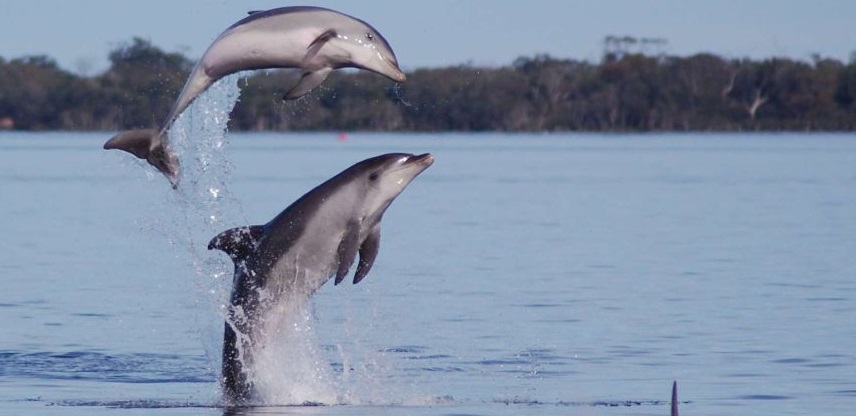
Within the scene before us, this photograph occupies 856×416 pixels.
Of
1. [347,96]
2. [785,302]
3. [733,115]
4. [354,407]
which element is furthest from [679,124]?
[354,407]

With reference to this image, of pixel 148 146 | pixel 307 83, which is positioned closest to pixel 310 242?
pixel 148 146

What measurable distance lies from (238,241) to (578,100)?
12026 cm

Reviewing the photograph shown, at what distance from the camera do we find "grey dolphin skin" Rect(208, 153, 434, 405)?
47.1 ft

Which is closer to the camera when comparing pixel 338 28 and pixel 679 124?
pixel 338 28

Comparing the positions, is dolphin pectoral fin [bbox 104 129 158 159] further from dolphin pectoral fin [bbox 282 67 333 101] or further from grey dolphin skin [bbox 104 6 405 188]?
dolphin pectoral fin [bbox 282 67 333 101]

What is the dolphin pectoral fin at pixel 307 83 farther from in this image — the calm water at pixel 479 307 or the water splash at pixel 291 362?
the water splash at pixel 291 362

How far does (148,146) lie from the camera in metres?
13.7

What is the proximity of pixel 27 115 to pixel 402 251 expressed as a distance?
3845 inches

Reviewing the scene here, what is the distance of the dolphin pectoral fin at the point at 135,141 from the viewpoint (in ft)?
44.9

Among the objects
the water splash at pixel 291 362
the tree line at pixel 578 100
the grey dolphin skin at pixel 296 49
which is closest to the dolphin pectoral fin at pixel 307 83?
the grey dolphin skin at pixel 296 49

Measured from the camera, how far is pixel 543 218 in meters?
41.1

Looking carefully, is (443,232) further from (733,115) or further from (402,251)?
(733,115)

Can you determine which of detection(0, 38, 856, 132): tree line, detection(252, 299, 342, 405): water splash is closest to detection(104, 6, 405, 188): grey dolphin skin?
detection(252, 299, 342, 405): water splash

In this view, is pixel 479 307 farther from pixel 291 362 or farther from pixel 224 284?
pixel 291 362
